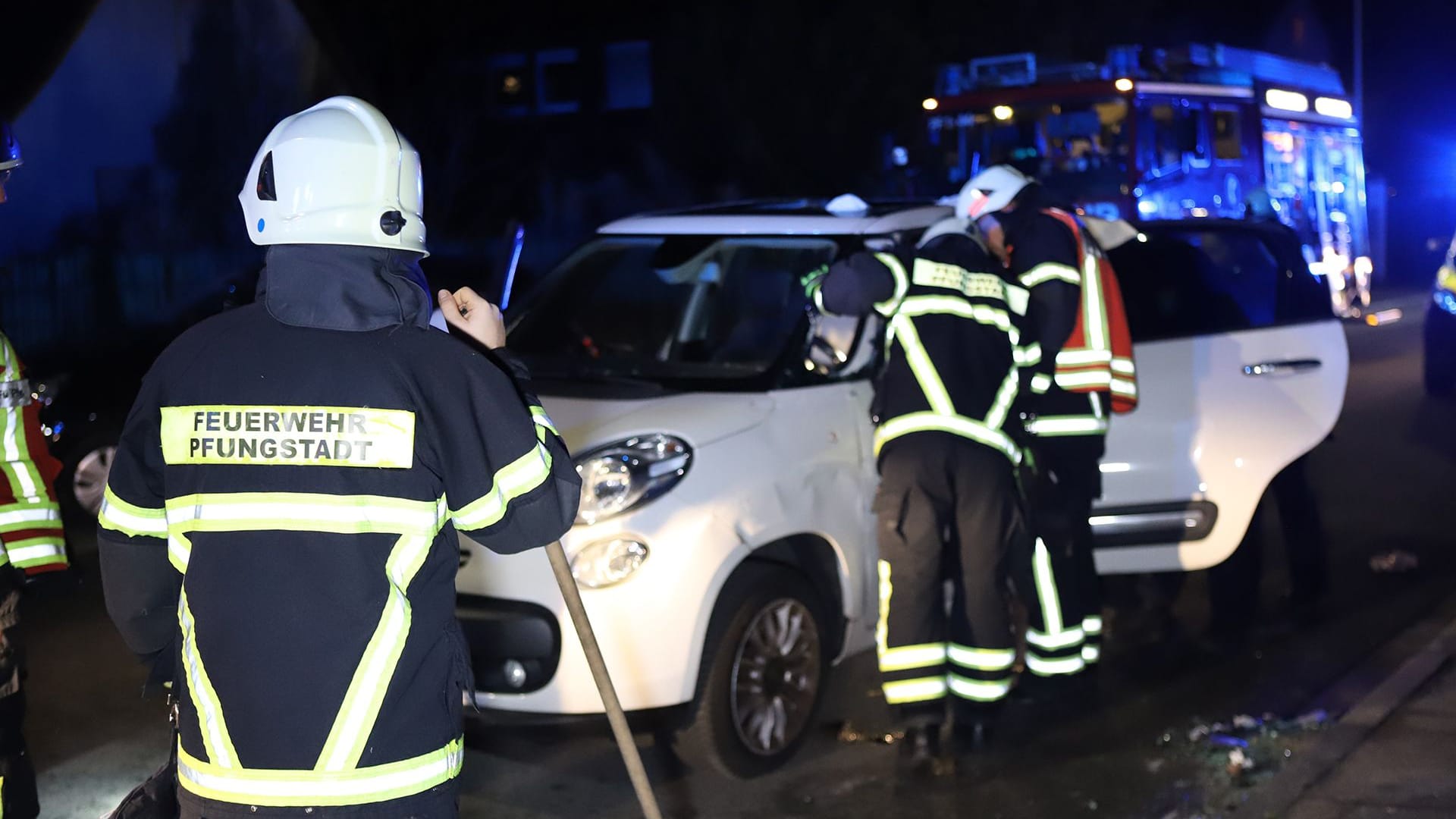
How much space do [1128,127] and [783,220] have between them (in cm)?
900

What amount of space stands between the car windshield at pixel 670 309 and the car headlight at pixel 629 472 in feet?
2.10

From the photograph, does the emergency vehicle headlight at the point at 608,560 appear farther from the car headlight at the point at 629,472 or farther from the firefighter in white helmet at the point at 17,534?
the firefighter in white helmet at the point at 17,534

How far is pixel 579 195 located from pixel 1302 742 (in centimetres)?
2500

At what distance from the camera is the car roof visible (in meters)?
5.73

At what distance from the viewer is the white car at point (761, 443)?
15.1ft

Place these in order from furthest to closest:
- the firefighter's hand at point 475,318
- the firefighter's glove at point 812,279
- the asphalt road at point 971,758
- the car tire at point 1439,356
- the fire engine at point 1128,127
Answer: the fire engine at point 1128,127 → the car tire at point 1439,356 → the firefighter's glove at point 812,279 → the asphalt road at point 971,758 → the firefighter's hand at point 475,318

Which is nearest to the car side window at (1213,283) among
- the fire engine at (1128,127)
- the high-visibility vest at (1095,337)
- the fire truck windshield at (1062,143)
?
the high-visibility vest at (1095,337)

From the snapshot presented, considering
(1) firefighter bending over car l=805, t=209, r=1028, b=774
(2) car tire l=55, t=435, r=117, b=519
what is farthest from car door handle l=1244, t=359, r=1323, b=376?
(2) car tire l=55, t=435, r=117, b=519

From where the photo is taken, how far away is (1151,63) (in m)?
14.5

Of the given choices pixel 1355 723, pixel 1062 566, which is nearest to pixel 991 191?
pixel 1062 566

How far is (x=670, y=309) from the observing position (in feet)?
19.3

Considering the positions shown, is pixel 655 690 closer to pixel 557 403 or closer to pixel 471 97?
pixel 557 403

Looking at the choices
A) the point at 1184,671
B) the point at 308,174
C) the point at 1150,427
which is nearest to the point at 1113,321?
the point at 1150,427

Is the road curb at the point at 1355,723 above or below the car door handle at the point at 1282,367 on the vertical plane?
below
